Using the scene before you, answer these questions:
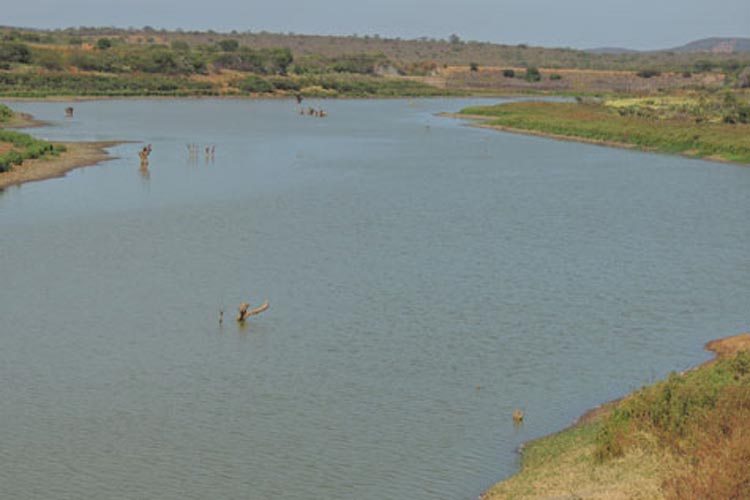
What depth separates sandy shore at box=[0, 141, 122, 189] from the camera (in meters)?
56.3

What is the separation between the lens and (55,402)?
21.5 metres

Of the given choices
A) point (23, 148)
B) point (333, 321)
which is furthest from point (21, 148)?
point (333, 321)

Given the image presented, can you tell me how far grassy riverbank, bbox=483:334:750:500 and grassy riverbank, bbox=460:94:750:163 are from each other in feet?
183

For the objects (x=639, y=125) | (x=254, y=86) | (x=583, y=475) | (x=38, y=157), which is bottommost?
(x=38, y=157)

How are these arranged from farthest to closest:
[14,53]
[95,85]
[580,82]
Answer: [580,82]
[14,53]
[95,85]

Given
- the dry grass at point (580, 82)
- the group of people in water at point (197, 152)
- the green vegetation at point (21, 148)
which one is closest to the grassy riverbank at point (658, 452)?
the green vegetation at point (21, 148)

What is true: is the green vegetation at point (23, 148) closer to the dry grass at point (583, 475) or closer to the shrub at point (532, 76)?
the dry grass at point (583, 475)

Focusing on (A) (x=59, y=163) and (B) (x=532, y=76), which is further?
(B) (x=532, y=76)

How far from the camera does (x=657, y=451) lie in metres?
16.0

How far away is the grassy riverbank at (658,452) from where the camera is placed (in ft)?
45.6

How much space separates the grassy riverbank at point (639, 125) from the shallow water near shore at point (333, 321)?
1547cm

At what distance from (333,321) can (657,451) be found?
42.3 ft

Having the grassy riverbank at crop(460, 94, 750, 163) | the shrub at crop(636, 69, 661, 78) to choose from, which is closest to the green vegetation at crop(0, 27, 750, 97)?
the shrub at crop(636, 69, 661, 78)

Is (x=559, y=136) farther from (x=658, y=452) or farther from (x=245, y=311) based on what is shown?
(x=658, y=452)
